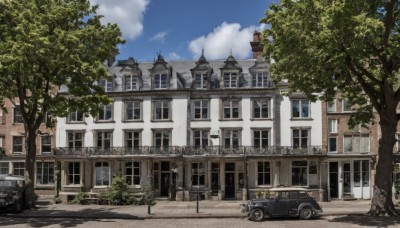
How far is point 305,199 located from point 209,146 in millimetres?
16415

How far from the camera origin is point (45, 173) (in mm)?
43969

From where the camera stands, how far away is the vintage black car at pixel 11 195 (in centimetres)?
2748

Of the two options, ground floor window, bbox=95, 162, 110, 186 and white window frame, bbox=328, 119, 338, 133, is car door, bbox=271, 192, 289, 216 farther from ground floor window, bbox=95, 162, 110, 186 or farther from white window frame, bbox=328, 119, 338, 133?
ground floor window, bbox=95, 162, 110, 186

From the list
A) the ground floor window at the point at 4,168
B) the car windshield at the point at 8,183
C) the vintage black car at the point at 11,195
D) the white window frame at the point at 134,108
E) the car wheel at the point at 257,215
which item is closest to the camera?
the car wheel at the point at 257,215

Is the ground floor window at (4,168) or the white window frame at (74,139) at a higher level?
the white window frame at (74,139)

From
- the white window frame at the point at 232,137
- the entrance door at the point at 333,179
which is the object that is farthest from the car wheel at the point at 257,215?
the entrance door at the point at 333,179

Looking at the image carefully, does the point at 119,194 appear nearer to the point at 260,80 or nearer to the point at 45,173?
the point at 45,173

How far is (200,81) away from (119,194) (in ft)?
38.7

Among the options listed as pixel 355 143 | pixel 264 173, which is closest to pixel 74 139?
pixel 264 173

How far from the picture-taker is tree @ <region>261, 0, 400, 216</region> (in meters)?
19.7

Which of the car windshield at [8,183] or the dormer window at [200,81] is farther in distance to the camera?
the dormer window at [200,81]

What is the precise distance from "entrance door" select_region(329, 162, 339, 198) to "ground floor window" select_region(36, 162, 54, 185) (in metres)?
24.1

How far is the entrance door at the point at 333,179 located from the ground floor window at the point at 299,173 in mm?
2028

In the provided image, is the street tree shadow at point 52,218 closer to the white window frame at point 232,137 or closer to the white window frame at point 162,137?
the white window frame at point 162,137
